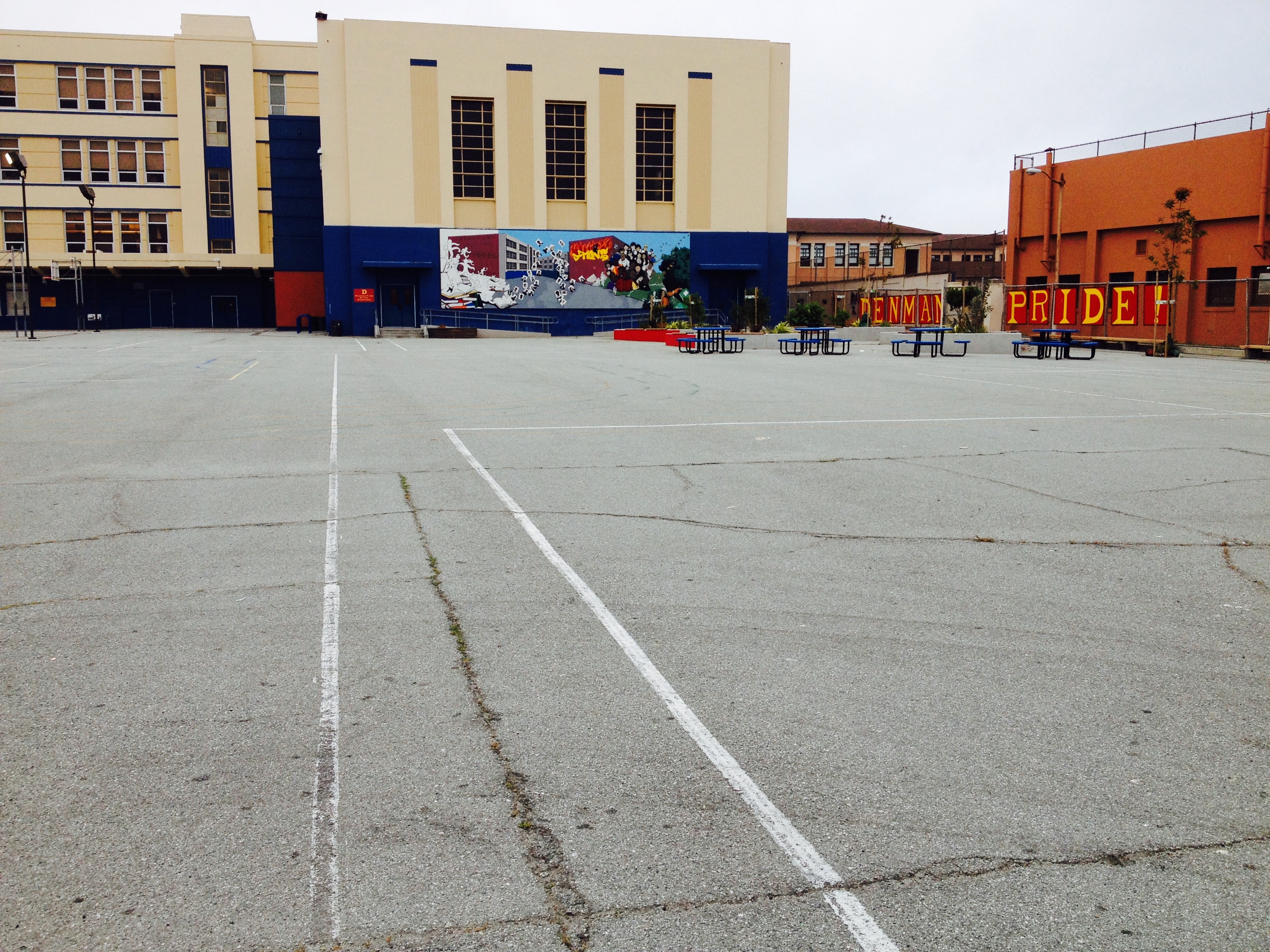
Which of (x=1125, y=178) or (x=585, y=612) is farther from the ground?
(x=1125, y=178)

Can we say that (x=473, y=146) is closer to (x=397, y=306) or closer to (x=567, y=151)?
(x=567, y=151)

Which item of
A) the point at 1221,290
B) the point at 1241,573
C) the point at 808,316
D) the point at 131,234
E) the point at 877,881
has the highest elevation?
the point at 131,234

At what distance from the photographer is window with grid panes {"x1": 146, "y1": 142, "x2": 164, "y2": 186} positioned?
220ft

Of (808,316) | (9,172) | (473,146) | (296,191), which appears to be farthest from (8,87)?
(808,316)

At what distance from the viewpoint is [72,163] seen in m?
66.4

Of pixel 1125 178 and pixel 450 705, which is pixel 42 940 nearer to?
pixel 450 705

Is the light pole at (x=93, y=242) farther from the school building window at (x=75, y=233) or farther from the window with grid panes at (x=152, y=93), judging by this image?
the window with grid panes at (x=152, y=93)

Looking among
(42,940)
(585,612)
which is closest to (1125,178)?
(585,612)

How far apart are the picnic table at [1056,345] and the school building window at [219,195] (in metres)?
50.1

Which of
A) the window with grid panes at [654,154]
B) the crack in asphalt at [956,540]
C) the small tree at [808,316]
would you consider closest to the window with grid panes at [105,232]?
the window with grid panes at [654,154]

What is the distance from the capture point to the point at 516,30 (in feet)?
175

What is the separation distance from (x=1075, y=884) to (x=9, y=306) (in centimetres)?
7676

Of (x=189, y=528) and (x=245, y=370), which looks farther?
(x=245, y=370)

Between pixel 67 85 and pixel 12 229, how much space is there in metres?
9.28
